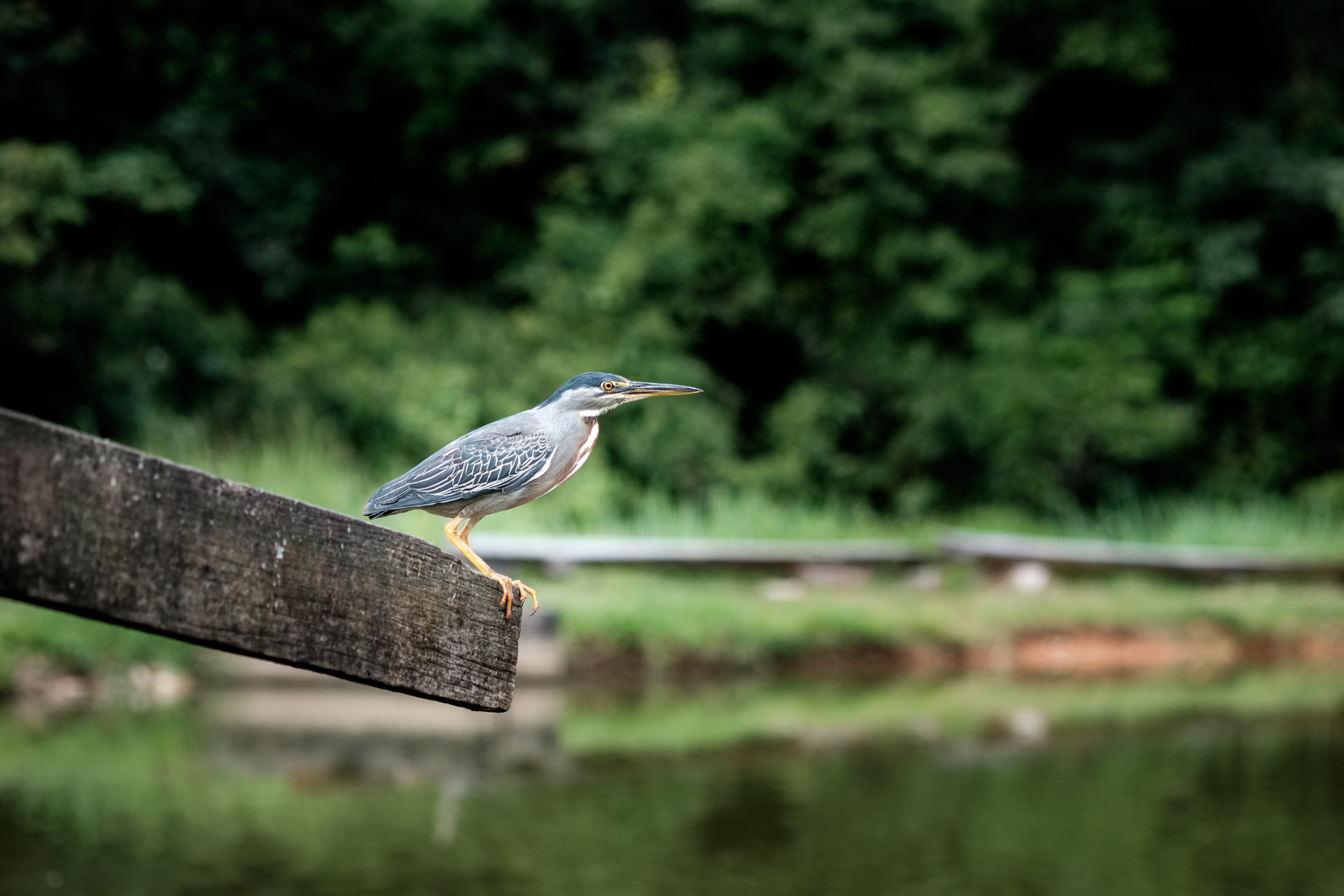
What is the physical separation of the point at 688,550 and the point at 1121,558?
3721 millimetres

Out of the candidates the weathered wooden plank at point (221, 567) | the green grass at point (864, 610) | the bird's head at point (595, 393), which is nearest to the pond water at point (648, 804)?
the green grass at point (864, 610)

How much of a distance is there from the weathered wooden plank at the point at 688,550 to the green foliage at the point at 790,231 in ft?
5.97

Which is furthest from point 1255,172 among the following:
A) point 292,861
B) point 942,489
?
point 292,861

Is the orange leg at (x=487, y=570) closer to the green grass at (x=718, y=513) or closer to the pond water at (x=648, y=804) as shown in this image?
the pond water at (x=648, y=804)

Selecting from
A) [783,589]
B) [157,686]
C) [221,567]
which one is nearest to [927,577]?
[783,589]

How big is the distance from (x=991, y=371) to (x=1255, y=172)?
3.59 meters

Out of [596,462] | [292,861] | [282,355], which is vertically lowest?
[292,861]

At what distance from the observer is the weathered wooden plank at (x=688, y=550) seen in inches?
439

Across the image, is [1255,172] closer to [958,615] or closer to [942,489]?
[942,489]

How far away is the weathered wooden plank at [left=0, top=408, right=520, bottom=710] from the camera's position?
1082 mm

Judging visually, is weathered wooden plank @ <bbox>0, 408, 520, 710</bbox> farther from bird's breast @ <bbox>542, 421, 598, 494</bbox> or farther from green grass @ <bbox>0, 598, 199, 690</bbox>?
green grass @ <bbox>0, 598, 199, 690</bbox>

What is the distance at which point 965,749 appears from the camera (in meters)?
8.46

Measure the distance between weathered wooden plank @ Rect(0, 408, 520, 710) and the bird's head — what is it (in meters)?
0.35

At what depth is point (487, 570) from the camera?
5.04 ft
